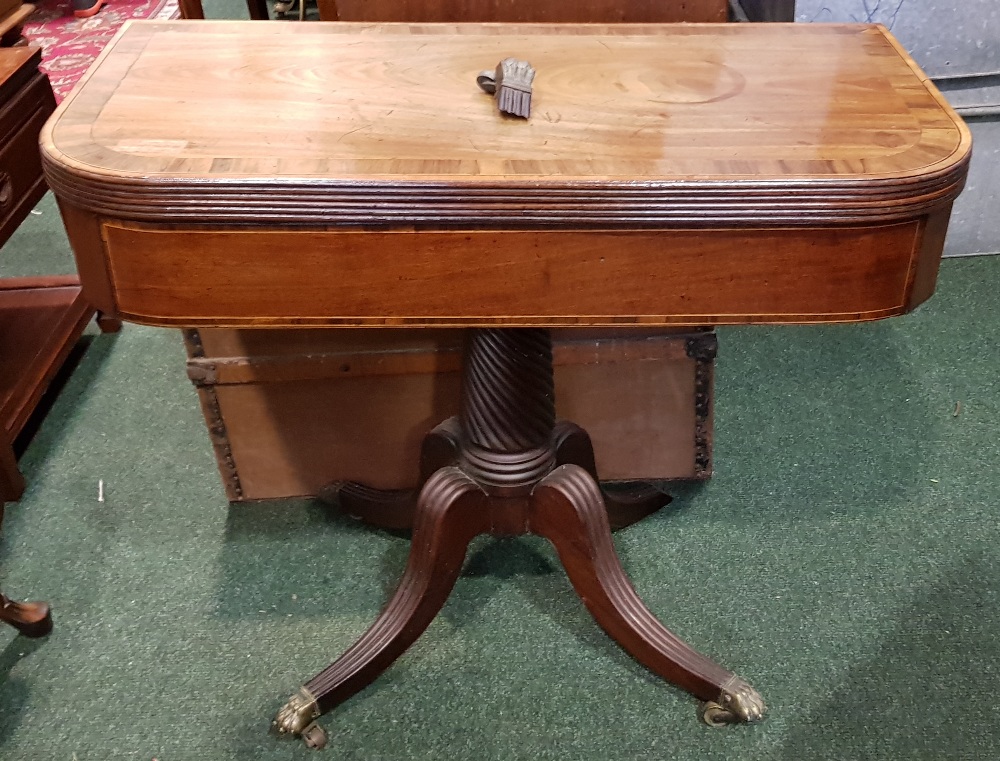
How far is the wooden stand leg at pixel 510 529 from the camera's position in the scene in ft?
3.50

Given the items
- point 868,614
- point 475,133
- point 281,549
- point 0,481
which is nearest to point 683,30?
point 475,133

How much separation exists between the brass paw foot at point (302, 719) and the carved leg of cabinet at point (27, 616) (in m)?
0.37

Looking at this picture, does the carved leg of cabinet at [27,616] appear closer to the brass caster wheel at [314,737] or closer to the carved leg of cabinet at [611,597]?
the brass caster wheel at [314,737]

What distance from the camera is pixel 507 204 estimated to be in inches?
29.3

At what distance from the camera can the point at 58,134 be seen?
0.81 metres

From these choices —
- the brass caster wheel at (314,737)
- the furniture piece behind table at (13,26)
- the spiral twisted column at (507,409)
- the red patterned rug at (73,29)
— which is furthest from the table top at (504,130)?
the red patterned rug at (73,29)

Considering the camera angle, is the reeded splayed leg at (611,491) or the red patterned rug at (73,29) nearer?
the reeded splayed leg at (611,491)

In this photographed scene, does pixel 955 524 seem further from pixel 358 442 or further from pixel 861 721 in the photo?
pixel 358 442

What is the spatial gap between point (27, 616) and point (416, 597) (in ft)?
1.70

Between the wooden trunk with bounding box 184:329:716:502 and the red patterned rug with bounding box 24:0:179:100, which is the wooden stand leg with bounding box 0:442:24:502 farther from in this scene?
the red patterned rug with bounding box 24:0:179:100

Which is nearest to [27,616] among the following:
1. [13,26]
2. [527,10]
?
[527,10]

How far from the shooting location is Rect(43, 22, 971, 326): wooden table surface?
74 centimetres

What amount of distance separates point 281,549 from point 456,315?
2.22 feet

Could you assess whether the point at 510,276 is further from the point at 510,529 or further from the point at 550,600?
the point at 550,600
